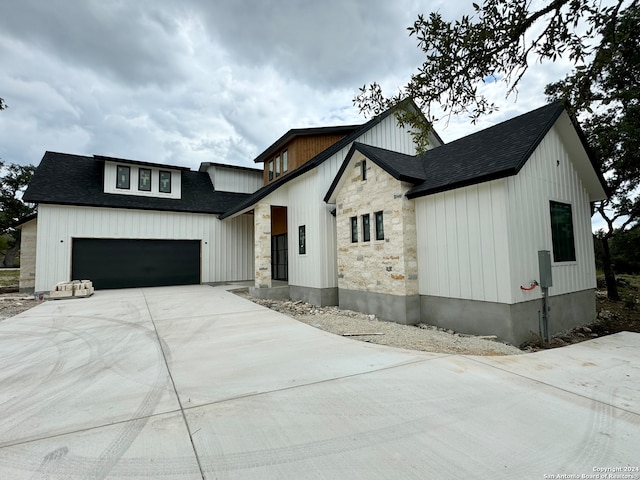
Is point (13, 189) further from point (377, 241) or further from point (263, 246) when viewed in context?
point (377, 241)

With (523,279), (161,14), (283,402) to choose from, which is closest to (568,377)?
(523,279)

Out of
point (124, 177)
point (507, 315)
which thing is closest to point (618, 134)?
point (507, 315)

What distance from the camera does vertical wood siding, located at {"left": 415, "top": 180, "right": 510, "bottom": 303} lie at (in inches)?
225

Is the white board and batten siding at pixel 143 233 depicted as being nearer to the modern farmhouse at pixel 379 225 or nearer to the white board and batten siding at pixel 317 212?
the modern farmhouse at pixel 379 225

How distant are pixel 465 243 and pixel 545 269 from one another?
1.65m

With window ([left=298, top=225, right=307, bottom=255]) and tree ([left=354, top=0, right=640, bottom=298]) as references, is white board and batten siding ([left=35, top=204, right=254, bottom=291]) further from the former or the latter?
tree ([left=354, top=0, right=640, bottom=298])

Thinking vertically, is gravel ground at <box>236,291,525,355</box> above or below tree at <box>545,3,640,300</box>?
below

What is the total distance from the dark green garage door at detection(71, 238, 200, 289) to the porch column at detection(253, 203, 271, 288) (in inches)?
224

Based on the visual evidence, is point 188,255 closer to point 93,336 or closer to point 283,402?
A: point 93,336

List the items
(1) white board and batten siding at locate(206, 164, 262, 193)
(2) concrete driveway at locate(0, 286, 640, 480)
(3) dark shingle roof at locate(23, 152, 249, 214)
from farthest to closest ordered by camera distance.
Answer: (1) white board and batten siding at locate(206, 164, 262, 193)
(3) dark shingle roof at locate(23, 152, 249, 214)
(2) concrete driveway at locate(0, 286, 640, 480)

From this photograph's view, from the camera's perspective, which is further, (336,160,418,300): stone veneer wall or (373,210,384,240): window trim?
(373,210,384,240): window trim

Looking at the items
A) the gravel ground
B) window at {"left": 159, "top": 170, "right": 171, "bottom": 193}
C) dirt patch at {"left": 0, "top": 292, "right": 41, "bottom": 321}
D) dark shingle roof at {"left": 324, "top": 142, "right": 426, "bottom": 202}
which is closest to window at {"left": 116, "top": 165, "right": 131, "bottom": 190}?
window at {"left": 159, "top": 170, "right": 171, "bottom": 193}

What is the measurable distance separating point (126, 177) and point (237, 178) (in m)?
6.01

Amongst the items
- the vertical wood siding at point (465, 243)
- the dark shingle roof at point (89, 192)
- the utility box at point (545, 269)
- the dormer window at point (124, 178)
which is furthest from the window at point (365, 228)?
the dormer window at point (124, 178)
